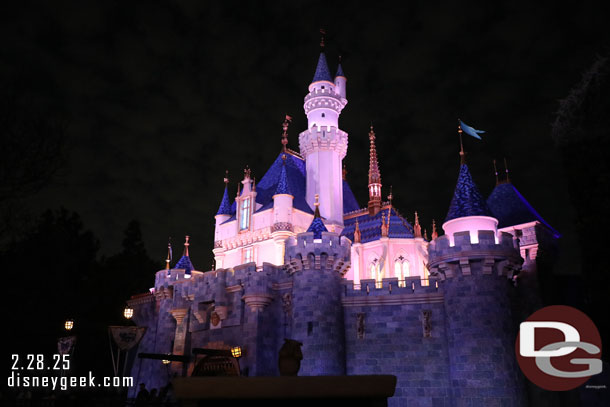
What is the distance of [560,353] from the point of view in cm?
1991

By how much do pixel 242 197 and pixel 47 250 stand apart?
47.6ft

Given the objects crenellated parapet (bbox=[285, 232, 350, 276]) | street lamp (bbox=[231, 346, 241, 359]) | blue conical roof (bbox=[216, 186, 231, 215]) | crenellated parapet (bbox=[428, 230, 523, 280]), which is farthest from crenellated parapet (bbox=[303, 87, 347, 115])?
street lamp (bbox=[231, 346, 241, 359])

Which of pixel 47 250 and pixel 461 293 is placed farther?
pixel 47 250

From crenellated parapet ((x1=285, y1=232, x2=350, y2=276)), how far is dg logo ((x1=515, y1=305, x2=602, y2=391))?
811cm

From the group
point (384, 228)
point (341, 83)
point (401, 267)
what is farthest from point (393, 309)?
point (341, 83)

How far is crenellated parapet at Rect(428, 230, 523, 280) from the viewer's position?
19.8 metres

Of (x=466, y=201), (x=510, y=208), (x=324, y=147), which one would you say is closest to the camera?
(x=466, y=201)

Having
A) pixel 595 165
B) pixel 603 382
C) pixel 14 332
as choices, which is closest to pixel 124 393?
pixel 14 332

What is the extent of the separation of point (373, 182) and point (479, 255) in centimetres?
2150

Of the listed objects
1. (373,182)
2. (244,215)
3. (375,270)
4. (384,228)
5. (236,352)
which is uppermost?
(373,182)

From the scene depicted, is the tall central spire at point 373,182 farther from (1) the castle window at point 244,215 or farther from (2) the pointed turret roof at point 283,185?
(1) the castle window at point 244,215

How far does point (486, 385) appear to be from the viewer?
60.6ft

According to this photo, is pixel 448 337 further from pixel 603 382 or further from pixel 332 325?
pixel 603 382

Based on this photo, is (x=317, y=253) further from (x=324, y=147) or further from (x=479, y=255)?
(x=324, y=147)
